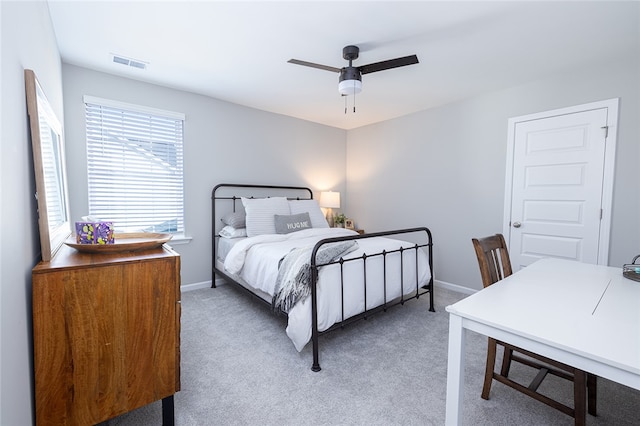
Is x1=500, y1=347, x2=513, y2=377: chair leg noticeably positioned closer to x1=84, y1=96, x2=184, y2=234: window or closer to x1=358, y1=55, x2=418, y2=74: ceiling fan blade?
x1=358, y1=55, x2=418, y2=74: ceiling fan blade

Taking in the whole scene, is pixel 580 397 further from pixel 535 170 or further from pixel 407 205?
pixel 407 205

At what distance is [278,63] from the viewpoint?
2.63 metres

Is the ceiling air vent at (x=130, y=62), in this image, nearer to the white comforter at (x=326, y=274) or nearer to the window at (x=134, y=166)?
the window at (x=134, y=166)

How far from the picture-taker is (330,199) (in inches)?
179

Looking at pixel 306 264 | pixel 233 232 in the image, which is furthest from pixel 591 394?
pixel 233 232

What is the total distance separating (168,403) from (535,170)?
12.1 feet

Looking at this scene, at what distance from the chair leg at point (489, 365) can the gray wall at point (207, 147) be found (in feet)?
10.2

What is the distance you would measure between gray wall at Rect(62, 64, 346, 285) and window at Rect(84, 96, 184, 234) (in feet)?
0.27

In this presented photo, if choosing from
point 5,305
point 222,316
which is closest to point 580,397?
point 5,305

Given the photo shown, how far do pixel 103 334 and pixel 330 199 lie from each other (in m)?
3.56

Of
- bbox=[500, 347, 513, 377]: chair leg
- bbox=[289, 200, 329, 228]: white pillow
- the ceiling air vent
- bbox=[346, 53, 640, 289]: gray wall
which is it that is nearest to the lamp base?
bbox=[346, 53, 640, 289]: gray wall

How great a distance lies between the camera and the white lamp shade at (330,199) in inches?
178

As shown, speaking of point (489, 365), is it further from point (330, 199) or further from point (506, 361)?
point (330, 199)

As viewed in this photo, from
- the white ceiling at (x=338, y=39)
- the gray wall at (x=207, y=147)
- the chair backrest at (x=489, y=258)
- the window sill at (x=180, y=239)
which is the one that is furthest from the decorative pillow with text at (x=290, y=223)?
the chair backrest at (x=489, y=258)
